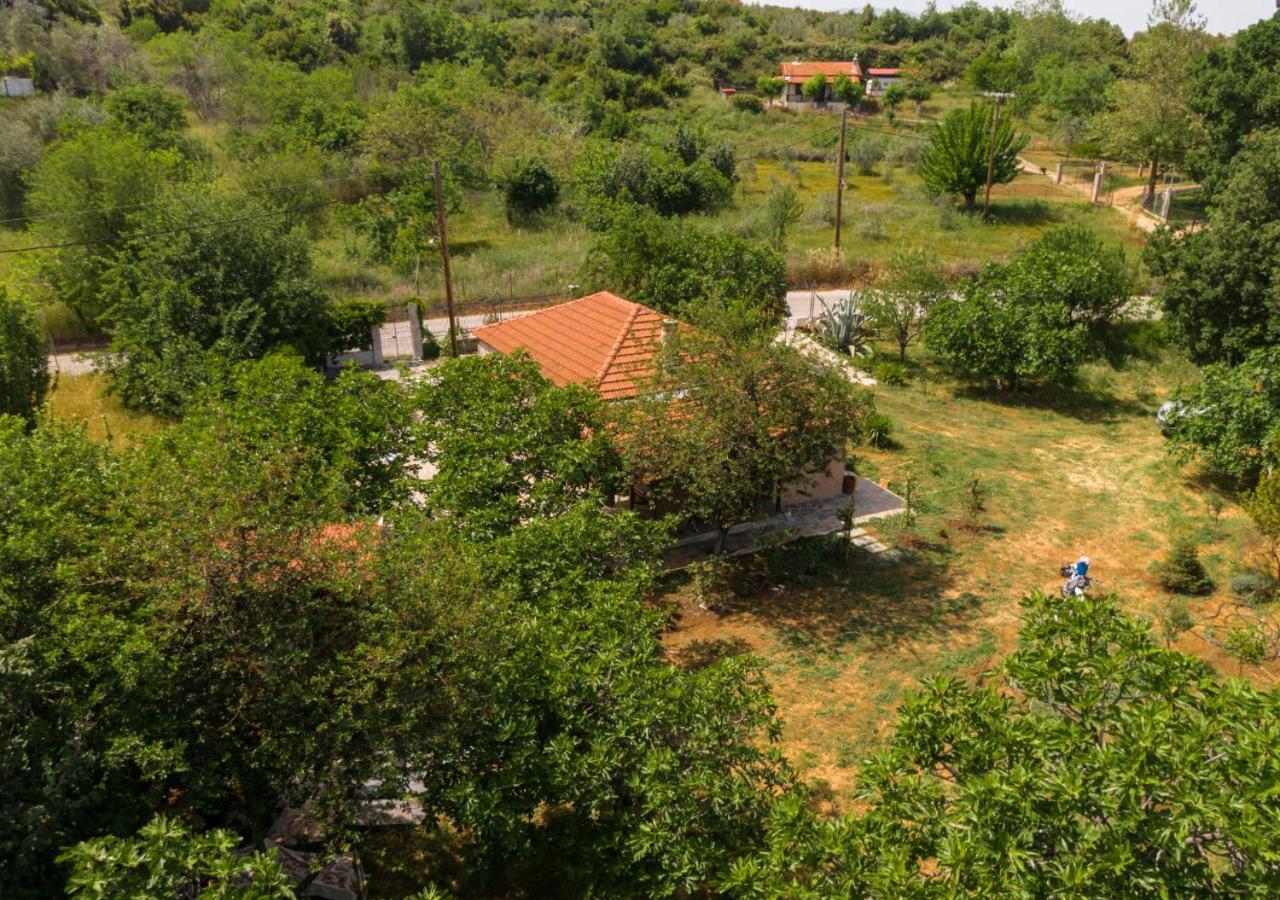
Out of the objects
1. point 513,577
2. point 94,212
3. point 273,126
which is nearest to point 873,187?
point 273,126

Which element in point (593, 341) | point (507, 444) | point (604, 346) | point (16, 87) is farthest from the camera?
point (16, 87)

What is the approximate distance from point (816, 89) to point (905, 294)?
56628mm

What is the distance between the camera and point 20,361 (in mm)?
18922

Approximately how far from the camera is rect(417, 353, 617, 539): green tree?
13.1 m

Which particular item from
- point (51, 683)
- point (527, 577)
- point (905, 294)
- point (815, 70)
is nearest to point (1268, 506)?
point (527, 577)

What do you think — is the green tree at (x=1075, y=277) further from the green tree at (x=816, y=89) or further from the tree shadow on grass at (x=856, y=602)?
the green tree at (x=816, y=89)

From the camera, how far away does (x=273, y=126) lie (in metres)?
49.0

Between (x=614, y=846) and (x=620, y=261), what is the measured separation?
2398 cm

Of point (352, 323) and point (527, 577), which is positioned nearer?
point (527, 577)

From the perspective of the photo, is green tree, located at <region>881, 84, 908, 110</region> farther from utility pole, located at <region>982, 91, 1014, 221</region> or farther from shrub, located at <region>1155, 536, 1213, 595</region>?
shrub, located at <region>1155, 536, 1213, 595</region>

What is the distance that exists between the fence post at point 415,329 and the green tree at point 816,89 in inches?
2362

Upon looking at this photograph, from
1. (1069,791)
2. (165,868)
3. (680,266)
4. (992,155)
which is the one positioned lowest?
(165,868)

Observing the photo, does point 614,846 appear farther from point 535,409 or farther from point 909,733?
point 535,409

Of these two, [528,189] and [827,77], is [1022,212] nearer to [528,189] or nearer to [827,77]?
[528,189]
